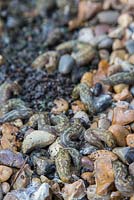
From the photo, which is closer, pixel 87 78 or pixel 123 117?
pixel 123 117

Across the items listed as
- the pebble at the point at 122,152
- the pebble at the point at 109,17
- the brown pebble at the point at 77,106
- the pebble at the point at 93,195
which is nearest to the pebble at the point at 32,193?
the pebble at the point at 93,195

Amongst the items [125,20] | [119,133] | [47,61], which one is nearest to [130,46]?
[125,20]

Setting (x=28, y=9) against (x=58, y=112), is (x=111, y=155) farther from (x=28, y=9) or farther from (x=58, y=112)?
(x=28, y=9)

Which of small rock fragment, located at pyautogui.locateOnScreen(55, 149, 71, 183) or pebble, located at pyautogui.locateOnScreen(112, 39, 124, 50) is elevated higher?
pebble, located at pyautogui.locateOnScreen(112, 39, 124, 50)

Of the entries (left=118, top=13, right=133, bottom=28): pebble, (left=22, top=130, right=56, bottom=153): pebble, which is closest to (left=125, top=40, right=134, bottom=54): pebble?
(left=118, top=13, right=133, bottom=28): pebble

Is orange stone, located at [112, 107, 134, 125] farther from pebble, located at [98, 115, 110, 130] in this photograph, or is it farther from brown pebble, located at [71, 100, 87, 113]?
brown pebble, located at [71, 100, 87, 113]

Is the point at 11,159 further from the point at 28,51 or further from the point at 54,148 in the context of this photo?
the point at 28,51
